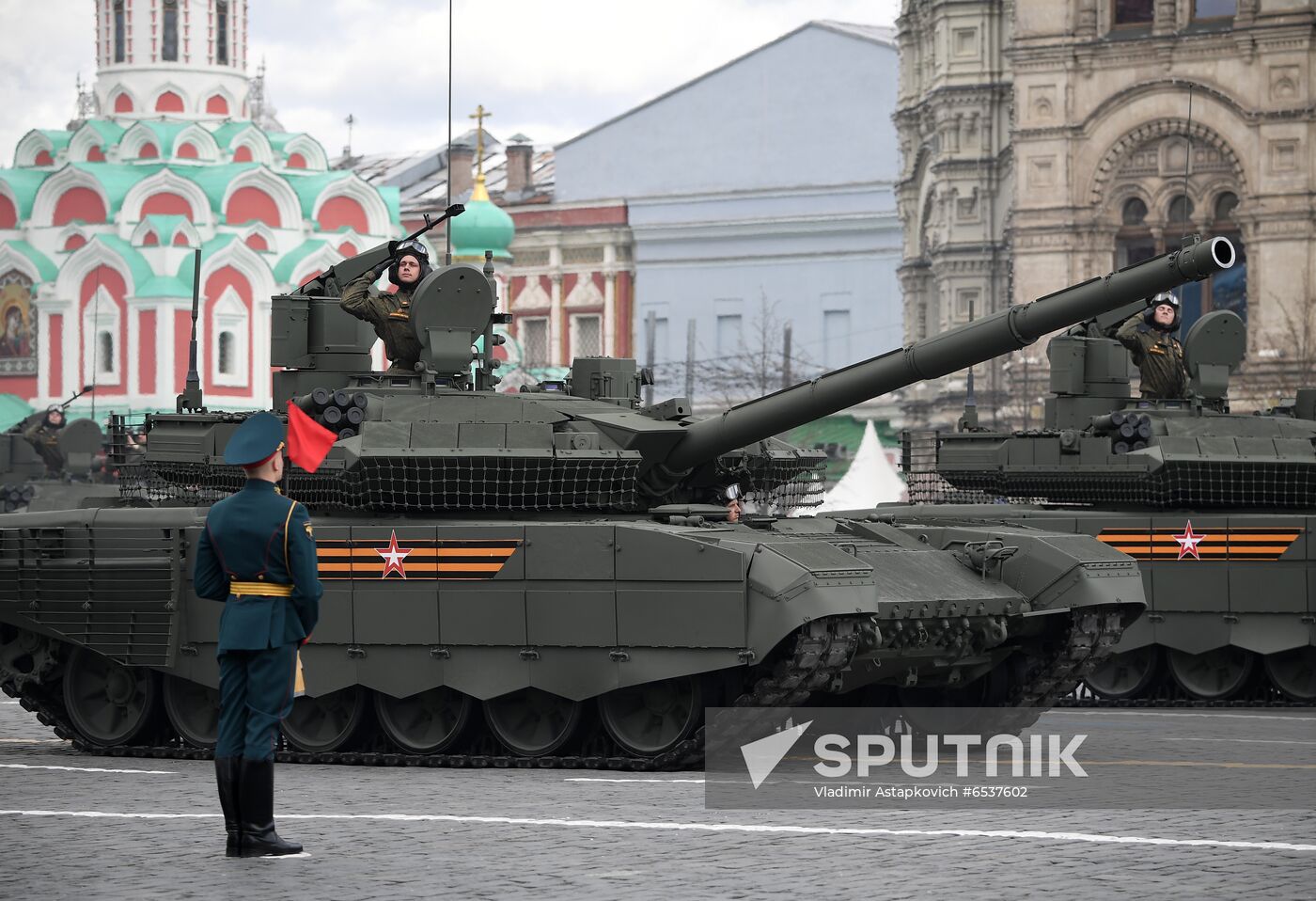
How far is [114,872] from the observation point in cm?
933

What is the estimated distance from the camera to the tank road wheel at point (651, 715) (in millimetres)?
14297

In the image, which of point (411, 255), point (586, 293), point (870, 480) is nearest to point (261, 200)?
point (586, 293)

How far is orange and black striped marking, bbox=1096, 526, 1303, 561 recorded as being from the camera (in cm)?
1997

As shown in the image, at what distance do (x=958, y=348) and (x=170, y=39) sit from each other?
6113 cm

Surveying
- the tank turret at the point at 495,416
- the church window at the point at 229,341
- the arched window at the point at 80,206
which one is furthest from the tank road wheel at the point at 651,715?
the arched window at the point at 80,206

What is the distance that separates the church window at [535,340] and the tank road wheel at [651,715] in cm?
6453

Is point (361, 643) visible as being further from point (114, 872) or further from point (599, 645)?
point (114, 872)

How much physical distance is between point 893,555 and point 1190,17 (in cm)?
3483

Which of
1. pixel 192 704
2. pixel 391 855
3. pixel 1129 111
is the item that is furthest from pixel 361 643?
pixel 1129 111

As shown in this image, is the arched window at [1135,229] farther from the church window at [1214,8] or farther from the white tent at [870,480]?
the white tent at [870,480]

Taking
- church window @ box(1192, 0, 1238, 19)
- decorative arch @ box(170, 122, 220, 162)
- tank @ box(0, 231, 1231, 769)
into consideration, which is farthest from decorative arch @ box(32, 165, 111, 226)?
tank @ box(0, 231, 1231, 769)

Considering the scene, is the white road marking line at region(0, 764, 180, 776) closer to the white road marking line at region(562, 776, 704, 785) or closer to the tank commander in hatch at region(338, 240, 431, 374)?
the white road marking line at region(562, 776, 704, 785)

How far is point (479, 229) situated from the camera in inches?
2756

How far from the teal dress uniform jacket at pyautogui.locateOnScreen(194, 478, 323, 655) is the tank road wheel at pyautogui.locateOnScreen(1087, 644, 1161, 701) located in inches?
471
